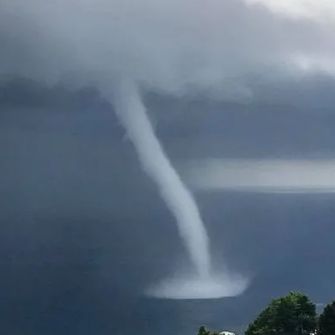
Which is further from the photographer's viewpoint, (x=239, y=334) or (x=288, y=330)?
(x=239, y=334)

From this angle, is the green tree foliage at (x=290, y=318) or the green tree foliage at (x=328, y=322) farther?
the green tree foliage at (x=290, y=318)

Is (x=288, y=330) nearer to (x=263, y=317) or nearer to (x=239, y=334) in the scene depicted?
(x=263, y=317)

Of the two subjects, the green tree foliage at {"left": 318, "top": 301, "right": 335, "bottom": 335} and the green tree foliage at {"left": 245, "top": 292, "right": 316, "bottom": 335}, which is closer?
the green tree foliage at {"left": 318, "top": 301, "right": 335, "bottom": 335}

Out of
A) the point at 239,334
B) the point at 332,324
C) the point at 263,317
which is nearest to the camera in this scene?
the point at 332,324

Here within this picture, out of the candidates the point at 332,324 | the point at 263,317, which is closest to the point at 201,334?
the point at 263,317
